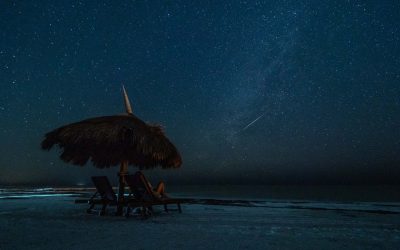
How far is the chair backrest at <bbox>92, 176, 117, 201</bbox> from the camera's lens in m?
7.82

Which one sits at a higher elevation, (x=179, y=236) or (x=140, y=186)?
(x=140, y=186)

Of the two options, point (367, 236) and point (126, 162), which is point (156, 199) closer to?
point (126, 162)

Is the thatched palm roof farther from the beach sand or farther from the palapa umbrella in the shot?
the beach sand

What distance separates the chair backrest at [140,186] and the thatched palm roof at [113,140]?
57cm

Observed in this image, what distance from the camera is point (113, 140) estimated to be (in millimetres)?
7660

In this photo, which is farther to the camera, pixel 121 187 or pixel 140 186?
pixel 121 187

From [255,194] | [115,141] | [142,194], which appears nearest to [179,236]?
[142,194]

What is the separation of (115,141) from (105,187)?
1132 millimetres

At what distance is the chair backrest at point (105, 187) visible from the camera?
7820 millimetres

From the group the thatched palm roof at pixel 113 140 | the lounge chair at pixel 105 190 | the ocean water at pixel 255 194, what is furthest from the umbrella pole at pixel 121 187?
the ocean water at pixel 255 194

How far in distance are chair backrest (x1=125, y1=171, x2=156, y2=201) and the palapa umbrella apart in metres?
0.41

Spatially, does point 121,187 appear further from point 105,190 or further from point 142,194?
point 142,194

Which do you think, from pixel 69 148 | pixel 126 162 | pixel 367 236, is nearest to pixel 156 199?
pixel 126 162

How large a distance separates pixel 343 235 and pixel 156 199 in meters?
3.84
